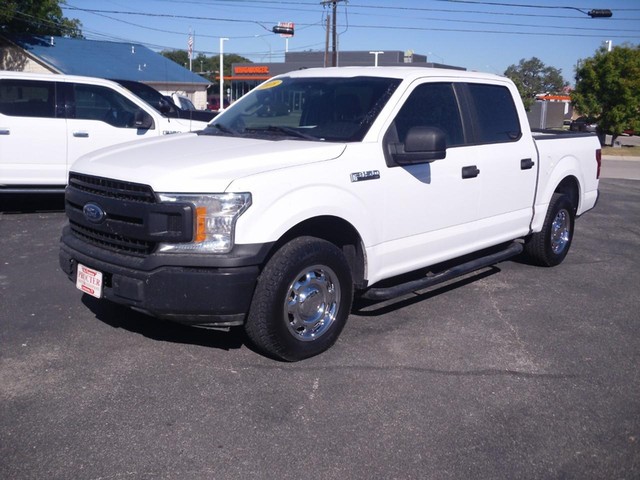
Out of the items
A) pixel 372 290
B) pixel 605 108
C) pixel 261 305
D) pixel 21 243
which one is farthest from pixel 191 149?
pixel 605 108

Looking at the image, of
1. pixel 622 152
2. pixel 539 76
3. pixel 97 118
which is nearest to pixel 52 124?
pixel 97 118

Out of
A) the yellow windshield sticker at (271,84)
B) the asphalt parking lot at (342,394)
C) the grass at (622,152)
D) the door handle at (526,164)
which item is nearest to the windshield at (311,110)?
the yellow windshield sticker at (271,84)

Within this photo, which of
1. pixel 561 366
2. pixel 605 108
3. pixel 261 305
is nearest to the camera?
pixel 261 305

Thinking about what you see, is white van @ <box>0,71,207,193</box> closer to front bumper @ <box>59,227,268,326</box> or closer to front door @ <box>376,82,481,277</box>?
front door @ <box>376,82,481,277</box>

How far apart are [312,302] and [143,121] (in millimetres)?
5590

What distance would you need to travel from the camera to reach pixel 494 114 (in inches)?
250

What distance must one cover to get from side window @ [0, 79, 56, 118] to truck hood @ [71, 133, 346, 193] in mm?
4975

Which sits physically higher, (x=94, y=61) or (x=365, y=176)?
(x=94, y=61)

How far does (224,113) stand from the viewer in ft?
20.4

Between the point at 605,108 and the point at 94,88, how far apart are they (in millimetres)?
21847

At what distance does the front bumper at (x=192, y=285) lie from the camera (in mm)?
4148

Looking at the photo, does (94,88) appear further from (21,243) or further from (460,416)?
(460,416)

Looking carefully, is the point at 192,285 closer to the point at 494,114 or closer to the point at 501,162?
the point at 501,162

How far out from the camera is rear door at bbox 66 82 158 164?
9766mm
